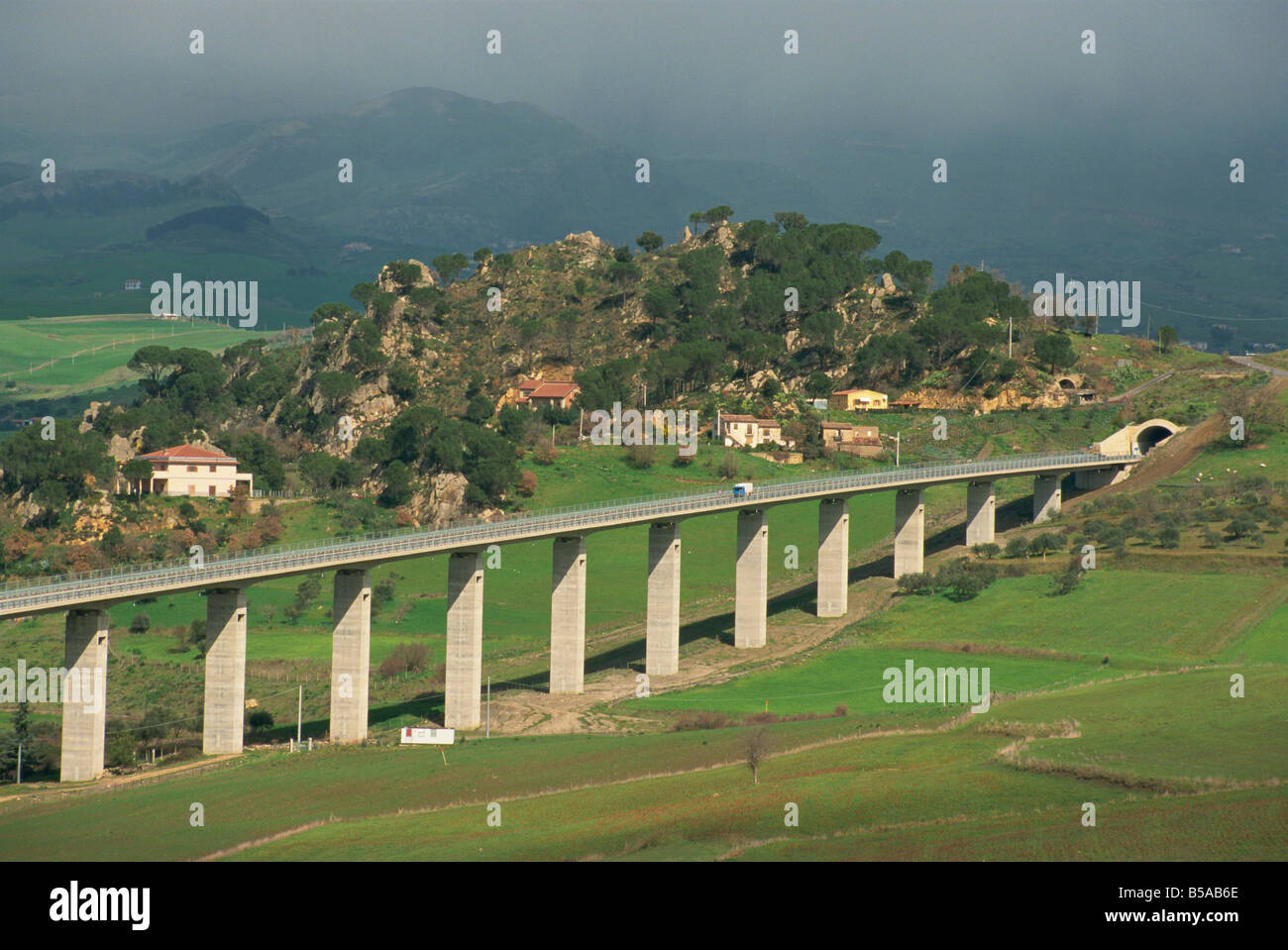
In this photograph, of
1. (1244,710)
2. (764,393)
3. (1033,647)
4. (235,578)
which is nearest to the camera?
(1244,710)

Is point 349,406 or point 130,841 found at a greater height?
point 349,406

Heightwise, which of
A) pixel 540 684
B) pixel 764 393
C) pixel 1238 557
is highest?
pixel 764 393

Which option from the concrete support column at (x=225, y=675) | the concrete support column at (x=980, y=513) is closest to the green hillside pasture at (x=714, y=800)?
the concrete support column at (x=225, y=675)

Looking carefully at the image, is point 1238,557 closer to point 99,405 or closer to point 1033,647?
point 1033,647

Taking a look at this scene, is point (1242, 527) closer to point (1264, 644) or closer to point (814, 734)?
point (1264, 644)

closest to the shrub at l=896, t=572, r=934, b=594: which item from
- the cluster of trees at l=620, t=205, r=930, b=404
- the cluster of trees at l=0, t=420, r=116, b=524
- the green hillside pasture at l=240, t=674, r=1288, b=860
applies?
the green hillside pasture at l=240, t=674, r=1288, b=860

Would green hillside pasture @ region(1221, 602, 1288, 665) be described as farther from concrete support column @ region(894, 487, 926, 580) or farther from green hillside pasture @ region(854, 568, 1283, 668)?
concrete support column @ region(894, 487, 926, 580)

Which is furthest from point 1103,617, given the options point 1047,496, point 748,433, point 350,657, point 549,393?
point 549,393
